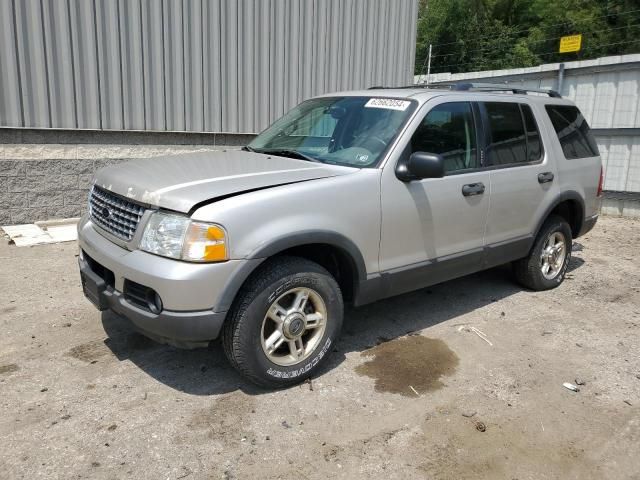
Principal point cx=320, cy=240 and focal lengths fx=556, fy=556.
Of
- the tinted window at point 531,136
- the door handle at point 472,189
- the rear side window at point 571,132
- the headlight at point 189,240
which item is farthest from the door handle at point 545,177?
the headlight at point 189,240

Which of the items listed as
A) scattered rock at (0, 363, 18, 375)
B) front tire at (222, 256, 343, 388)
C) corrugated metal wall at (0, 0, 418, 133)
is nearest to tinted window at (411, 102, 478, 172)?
front tire at (222, 256, 343, 388)

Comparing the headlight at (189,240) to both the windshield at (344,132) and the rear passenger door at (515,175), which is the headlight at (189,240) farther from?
the rear passenger door at (515,175)

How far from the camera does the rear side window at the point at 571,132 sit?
18.0ft

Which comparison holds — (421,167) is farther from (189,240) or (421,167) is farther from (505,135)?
(189,240)

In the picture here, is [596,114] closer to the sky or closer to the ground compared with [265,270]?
closer to the sky

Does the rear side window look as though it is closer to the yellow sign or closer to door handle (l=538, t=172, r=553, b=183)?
door handle (l=538, t=172, r=553, b=183)

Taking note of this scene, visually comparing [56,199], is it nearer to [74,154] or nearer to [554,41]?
[74,154]

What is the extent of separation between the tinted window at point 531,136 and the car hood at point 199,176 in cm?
218

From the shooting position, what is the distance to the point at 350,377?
3811 mm

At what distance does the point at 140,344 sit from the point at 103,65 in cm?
499

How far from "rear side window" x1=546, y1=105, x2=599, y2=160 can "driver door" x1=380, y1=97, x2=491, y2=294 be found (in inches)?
54.4

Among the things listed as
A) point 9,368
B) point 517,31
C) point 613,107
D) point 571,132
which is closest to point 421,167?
point 571,132

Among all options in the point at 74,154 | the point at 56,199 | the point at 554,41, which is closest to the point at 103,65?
the point at 74,154

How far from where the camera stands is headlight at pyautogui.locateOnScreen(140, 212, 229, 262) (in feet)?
10.2
